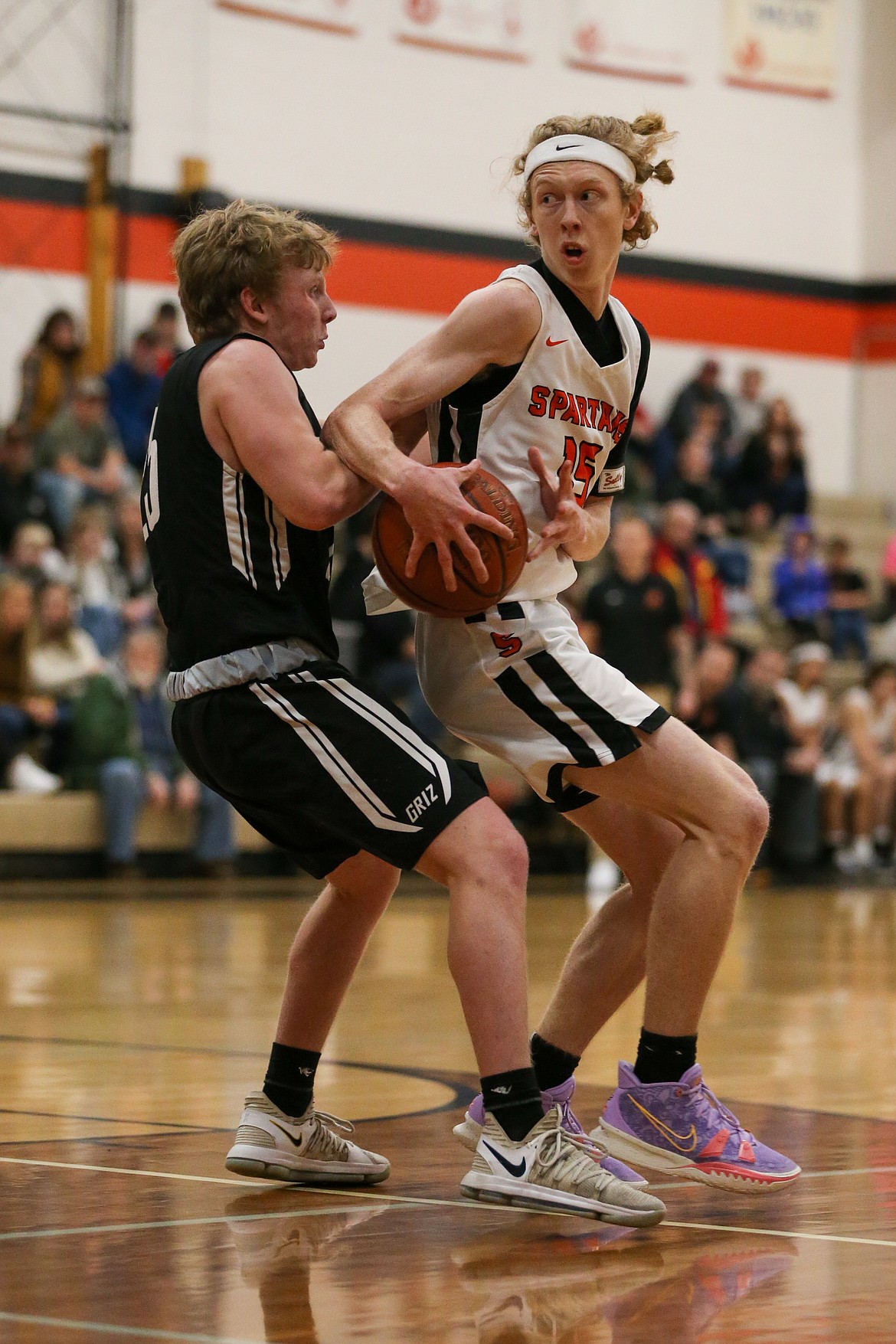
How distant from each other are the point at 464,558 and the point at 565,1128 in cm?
110

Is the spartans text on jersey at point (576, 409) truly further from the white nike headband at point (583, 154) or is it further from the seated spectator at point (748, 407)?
the seated spectator at point (748, 407)

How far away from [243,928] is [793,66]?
13.2m

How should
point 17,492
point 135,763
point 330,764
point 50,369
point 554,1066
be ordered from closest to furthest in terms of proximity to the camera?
point 330,764, point 554,1066, point 135,763, point 17,492, point 50,369

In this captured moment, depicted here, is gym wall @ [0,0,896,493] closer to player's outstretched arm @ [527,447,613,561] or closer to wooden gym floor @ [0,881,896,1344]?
wooden gym floor @ [0,881,896,1344]

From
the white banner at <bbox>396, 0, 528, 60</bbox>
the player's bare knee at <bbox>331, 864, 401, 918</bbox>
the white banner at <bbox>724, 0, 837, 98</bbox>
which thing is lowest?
the player's bare knee at <bbox>331, 864, 401, 918</bbox>

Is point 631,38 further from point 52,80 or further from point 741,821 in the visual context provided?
point 741,821

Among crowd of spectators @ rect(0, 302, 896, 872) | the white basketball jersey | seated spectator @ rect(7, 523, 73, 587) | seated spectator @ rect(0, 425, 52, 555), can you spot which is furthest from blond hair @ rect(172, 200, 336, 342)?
seated spectator @ rect(0, 425, 52, 555)

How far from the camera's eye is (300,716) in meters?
3.79

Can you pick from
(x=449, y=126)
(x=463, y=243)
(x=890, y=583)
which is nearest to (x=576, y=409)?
(x=890, y=583)

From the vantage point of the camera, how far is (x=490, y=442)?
4020 mm

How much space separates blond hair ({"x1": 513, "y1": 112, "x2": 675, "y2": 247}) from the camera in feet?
13.3

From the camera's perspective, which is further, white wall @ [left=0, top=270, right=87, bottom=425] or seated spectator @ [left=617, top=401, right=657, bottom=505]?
seated spectator @ [left=617, top=401, right=657, bottom=505]

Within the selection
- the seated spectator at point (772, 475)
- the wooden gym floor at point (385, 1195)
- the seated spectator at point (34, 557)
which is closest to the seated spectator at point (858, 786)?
the seated spectator at point (772, 475)

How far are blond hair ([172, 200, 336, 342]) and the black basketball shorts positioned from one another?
28.4 inches
